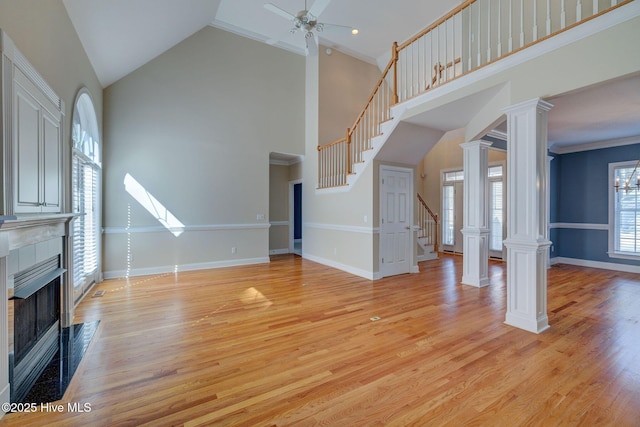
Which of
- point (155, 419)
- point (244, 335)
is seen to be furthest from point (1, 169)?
point (244, 335)

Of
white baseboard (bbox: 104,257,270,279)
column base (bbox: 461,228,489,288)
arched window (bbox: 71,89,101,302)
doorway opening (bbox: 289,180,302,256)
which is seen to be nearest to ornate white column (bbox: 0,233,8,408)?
arched window (bbox: 71,89,101,302)

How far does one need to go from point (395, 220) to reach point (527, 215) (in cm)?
261

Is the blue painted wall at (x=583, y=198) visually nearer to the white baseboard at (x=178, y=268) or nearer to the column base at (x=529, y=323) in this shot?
the column base at (x=529, y=323)

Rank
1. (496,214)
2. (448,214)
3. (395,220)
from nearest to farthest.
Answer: (395,220) → (496,214) → (448,214)

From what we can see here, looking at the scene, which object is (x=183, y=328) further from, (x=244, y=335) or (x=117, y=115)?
(x=117, y=115)

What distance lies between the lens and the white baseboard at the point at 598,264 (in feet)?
19.1

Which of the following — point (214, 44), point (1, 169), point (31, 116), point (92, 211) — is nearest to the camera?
point (1, 169)

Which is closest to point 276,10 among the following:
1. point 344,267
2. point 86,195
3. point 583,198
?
point 86,195

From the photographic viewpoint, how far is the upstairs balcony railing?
329 centimetres

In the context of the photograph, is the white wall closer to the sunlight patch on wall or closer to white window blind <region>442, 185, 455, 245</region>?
the sunlight patch on wall

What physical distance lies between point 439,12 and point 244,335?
7.58m

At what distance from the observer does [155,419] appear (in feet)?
5.86

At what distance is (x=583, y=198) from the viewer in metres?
6.51

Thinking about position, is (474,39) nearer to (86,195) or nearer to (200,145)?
(200,145)
